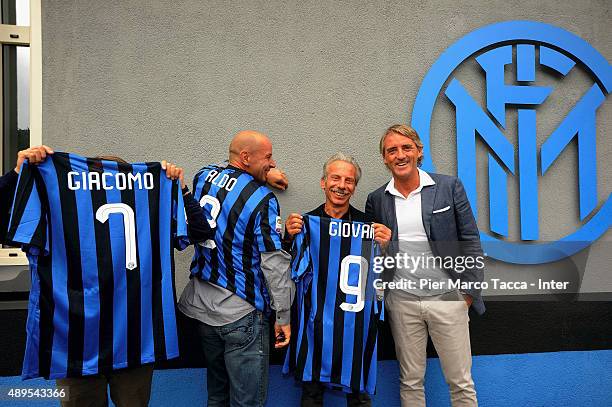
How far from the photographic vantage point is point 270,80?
10.8 ft

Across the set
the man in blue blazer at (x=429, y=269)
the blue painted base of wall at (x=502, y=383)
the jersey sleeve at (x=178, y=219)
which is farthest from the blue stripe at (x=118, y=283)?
the man in blue blazer at (x=429, y=269)

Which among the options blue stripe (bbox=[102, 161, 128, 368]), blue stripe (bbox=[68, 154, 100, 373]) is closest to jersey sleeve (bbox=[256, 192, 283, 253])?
blue stripe (bbox=[102, 161, 128, 368])

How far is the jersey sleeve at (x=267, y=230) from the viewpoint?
2357 millimetres

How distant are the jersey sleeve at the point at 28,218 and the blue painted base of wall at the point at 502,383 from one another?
1226mm

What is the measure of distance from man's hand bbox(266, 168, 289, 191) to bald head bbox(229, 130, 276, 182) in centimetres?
72

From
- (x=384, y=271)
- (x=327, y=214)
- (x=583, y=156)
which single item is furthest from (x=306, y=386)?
(x=583, y=156)

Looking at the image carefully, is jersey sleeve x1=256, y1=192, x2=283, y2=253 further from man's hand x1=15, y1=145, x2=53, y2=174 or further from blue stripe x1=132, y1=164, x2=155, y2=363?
man's hand x1=15, y1=145, x2=53, y2=174

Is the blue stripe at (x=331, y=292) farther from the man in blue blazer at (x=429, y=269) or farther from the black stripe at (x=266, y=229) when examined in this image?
the black stripe at (x=266, y=229)

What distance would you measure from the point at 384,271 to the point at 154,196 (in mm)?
1284

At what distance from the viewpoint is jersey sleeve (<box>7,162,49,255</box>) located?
83.1 inches

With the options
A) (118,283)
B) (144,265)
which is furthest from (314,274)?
(118,283)

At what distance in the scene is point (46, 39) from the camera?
3119mm

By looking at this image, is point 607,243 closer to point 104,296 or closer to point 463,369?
point 463,369

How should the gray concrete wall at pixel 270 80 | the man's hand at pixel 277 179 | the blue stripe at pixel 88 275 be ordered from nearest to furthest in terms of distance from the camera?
1. the blue stripe at pixel 88 275
2. the gray concrete wall at pixel 270 80
3. the man's hand at pixel 277 179
